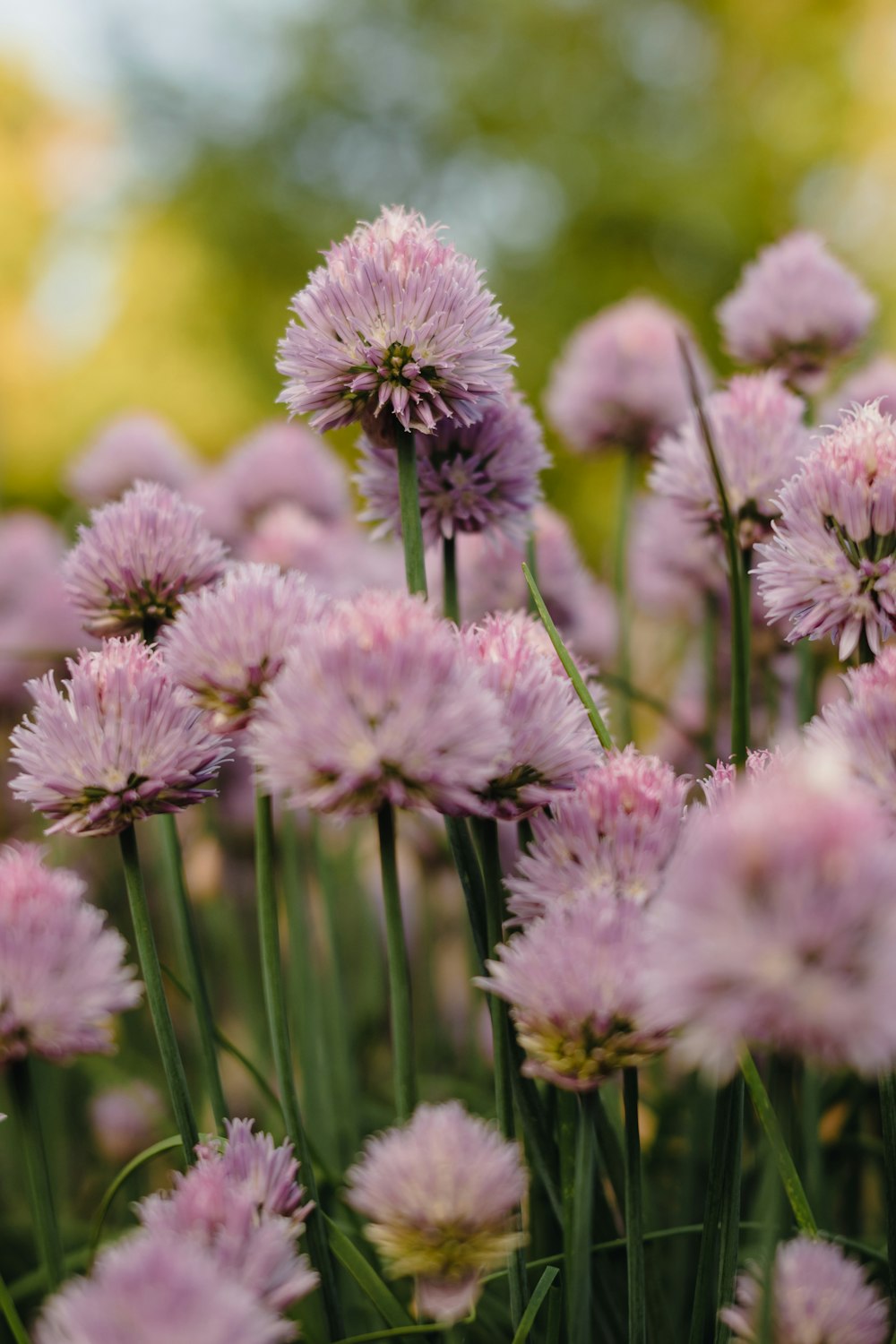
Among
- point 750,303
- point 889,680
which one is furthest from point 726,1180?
point 750,303

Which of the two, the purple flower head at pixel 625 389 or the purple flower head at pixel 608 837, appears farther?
the purple flower head at pixel 625 389

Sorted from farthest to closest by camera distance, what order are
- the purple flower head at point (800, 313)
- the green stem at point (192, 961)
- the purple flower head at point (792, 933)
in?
the purple flower head at point (800, 313)
the green stem at point (192, 961)
the purple flower head at point (792, 933)

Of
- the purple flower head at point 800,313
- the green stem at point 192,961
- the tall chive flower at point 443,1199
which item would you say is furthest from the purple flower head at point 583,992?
the purple flower head at point 800,313

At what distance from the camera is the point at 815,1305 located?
1.55 ft

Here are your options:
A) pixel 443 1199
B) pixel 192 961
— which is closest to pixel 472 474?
pixel 192 961

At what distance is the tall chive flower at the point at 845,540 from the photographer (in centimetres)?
61

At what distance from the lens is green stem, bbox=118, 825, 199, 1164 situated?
602 mm

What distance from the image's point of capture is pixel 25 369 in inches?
295

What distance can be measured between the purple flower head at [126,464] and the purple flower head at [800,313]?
775 millimetres

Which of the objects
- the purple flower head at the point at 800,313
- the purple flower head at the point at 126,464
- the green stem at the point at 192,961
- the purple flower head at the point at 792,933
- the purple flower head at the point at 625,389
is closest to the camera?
the purple flower head at the point at 792,933

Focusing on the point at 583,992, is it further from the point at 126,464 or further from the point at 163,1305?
the point at 126,464

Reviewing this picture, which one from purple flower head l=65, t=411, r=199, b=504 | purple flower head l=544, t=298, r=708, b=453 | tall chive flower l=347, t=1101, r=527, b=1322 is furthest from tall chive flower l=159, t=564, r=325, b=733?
purple flower head l=65, t=411, r=199, b=504

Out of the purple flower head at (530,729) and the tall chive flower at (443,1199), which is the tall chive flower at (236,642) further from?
the tall chive flower at (443,1199)

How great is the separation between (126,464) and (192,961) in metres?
0.96
